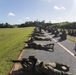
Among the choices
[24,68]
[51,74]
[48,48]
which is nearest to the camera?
[51,74]

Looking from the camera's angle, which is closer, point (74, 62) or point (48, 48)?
point (74, 62)

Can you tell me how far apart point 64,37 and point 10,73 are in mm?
31281

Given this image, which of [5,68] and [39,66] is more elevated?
[39,66]

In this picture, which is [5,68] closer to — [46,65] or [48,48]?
[46,65]

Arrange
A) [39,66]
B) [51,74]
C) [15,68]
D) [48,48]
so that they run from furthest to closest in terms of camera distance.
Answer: [48,48] < [15,68] < [39,66] < [51,74]

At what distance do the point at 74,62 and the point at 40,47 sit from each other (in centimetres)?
904

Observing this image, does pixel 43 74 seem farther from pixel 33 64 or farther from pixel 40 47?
pixel 40 47

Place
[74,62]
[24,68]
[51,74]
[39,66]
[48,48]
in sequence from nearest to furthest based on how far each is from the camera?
[51,74], [39,66], [24,68], [74,62], [48,48]

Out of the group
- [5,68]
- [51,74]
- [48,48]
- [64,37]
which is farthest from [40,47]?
[64,37]

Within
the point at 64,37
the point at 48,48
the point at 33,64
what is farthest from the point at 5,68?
the point at 64,37

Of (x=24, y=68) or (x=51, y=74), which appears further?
(x=24, y=68)

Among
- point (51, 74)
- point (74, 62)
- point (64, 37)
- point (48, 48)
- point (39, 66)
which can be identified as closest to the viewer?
point (51, 74)

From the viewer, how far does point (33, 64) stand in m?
12.7

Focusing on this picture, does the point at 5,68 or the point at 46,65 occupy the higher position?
the point at 46,65
